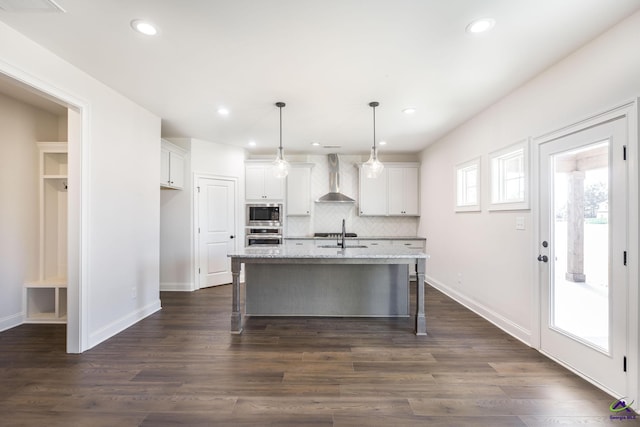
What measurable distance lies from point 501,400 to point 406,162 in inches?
181

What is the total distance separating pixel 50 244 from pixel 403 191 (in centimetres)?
576

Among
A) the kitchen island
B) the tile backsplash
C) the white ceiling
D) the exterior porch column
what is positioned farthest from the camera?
the tile backsplash

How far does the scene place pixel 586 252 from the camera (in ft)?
7.22

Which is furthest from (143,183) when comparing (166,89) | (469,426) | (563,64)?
(563,64)

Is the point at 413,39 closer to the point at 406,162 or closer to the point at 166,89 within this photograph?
the point at 166,89

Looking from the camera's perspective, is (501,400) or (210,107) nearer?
(501,400)

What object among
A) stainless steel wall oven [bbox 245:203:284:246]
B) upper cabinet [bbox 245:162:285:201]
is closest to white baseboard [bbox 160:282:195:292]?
stainless steel wall oven [bbox 245:203:284:246]

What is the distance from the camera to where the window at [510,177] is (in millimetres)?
Answer: 2815

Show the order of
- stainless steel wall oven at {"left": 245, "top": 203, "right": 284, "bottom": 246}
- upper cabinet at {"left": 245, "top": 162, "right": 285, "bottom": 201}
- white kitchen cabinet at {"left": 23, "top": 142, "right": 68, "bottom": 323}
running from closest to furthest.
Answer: white kitchen cabinet at {"left": 23, "top": 142, "right": 68, "bottom": 323} → stainless steel wall oven at {"left": 245, "top": 203, "right": 284, "bottom": 246} → upper cabinet at {"left": 245, "top": 162, "right": 285, "bottom": 201}

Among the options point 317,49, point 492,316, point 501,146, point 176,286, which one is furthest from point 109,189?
point 492,316

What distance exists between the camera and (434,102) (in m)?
3.27

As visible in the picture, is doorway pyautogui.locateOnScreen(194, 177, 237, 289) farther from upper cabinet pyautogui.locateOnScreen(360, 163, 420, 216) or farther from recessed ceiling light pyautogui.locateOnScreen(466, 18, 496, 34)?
recessed ceiling light pyautogui.locateOnScreen(466, 18, 496, 34)

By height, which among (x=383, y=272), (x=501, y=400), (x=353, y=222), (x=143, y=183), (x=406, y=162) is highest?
(x=406, y=162)

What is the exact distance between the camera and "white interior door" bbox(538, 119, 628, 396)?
192 centimetres
